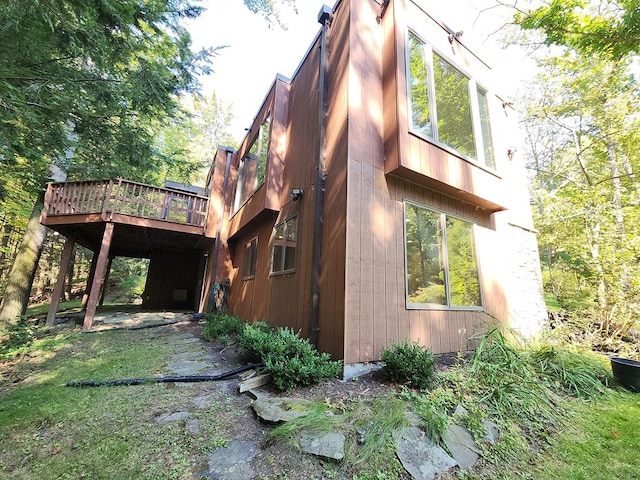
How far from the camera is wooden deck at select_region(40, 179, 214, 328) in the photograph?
730 centimetres

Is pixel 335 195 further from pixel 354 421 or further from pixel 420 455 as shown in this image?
pixel 420 455

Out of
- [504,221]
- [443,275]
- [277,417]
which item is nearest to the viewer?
[277,417]

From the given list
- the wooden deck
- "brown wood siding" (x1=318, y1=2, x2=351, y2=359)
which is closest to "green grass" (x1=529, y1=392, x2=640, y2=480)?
"brown wood siding" (x1=318, y1=2, x2=351, y2=359)

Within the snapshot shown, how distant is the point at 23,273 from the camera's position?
7.29 meters

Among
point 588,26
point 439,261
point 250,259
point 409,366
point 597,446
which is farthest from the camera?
point 250,259

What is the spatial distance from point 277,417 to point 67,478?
55.3 inches

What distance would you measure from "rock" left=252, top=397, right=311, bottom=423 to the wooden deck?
20.5 feet

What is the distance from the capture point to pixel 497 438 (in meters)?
2.54

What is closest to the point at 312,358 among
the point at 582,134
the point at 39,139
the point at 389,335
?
the point at 389,335

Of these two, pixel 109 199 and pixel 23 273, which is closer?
pixel 23 273

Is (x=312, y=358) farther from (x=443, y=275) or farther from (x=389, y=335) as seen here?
(x=443, y=275)

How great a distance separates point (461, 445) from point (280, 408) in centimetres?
158

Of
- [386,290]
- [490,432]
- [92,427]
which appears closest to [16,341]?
[92,427]

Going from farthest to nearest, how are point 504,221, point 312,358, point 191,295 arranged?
point 191,295 → point 504,221 → point 312,358
